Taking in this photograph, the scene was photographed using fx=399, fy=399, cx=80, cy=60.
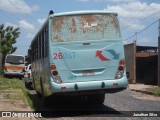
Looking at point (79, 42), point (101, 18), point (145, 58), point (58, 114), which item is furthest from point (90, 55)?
point (145, 58)

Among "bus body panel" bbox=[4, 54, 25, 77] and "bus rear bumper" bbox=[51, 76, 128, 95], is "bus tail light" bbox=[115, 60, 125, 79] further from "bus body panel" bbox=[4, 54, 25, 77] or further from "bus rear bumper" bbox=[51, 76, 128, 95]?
"bus body panel" bbox=[4, 54, 25, 77]

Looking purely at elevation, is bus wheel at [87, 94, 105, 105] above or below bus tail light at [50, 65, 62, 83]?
below

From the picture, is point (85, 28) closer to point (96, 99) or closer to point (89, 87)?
point (89, 87)

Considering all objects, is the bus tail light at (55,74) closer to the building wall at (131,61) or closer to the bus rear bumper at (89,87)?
the bus rear bumper at (89,87)

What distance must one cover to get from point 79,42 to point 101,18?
105 centimetres

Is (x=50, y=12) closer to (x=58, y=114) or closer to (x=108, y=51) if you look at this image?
(x=108, y=51)

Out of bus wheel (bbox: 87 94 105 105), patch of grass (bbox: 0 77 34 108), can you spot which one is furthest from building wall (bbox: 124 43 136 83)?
bus wheel (bbox: 87 94 105 105)

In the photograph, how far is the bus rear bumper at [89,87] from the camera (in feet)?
37.2

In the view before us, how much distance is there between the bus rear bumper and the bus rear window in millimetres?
1311

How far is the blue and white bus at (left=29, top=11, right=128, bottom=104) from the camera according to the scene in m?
11.5

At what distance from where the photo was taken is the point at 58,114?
12.3 m

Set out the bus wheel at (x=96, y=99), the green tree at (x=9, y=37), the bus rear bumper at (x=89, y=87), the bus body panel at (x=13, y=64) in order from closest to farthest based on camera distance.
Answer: the bus rear bumper at (x=89, y=87), the bus wheel at (x=96, y=99), the bus body panel at (x=13, y=64), the green tree at (x=9, y=37)

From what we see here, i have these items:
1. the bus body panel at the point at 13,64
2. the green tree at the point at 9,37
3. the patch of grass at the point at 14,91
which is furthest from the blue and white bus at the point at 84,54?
the green tree at the point at 9,37

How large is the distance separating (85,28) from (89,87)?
1.78m
